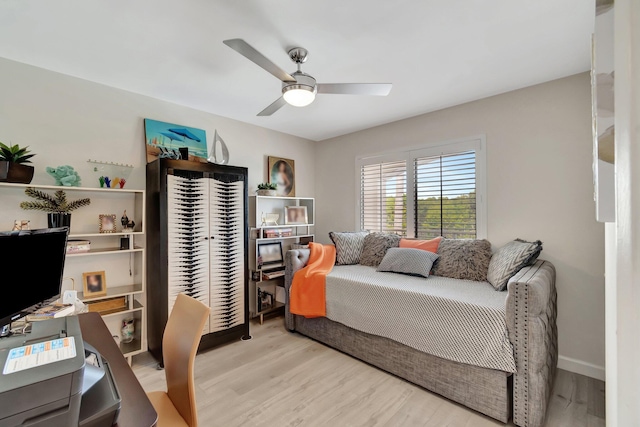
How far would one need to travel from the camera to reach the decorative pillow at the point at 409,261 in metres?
2.83

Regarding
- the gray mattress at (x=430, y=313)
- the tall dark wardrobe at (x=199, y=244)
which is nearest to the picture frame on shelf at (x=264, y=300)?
the tall dark wardrobe at (x=199, y=244)

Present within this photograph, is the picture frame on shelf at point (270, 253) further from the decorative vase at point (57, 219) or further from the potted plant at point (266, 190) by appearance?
the decorative vase at point (57, 219)

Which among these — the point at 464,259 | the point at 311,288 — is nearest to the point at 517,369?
the point at 464,259

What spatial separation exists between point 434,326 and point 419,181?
1810mm

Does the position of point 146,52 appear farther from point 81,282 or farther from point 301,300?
point 301,300

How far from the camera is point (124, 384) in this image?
97 cm

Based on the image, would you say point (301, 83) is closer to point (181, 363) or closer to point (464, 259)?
point (181, 363)

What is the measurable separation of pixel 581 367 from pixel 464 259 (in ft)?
3.93

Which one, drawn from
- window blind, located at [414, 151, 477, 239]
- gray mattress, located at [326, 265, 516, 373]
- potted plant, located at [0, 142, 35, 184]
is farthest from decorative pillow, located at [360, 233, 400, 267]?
potted plant, located at [0, 142, 35, 184]

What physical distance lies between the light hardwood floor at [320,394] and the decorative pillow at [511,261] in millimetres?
867

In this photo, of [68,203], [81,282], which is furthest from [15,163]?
[81,282]

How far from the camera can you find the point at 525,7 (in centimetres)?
167

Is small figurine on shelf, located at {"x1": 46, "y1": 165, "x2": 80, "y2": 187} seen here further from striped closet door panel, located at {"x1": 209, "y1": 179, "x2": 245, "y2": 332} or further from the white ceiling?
striped closet door panel, located at {"x1": 209, "y1": 179, "x2": 245, "y2": 332}

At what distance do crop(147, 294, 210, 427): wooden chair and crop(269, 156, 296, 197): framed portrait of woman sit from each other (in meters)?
2.65
